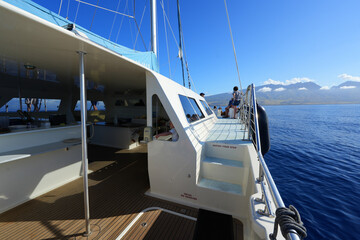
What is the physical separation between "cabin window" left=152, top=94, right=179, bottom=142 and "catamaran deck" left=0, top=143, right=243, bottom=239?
1266 mm

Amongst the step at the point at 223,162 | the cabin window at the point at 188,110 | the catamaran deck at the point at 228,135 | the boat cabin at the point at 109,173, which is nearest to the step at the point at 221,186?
the boat cabin at the point at 109,173

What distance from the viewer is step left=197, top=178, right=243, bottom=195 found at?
2.68 meters

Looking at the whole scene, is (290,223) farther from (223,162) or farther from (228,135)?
(228,135)

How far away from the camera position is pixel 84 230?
91.3 inches

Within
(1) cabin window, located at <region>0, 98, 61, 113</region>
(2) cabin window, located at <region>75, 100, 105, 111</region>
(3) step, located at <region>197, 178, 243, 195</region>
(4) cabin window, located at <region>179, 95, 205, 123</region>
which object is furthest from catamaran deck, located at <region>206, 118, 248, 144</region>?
(1) cabin window, located at <region>0, 98, 61, 113</region>

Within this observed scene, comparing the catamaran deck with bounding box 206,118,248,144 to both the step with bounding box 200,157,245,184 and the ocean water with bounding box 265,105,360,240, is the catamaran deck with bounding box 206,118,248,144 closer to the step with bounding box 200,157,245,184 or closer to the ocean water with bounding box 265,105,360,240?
the step with bounding box 200,157,245,184

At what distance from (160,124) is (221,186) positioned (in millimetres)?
1856

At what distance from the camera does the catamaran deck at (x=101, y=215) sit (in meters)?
2.26

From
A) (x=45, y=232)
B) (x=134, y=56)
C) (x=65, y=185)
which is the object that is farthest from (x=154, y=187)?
(x=134, y=56)

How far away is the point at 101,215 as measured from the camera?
2.63m

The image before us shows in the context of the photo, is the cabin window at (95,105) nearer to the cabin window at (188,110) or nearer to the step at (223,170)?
the cabin window at (188,110)

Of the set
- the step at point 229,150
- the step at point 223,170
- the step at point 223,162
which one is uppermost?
the step at point 229,150

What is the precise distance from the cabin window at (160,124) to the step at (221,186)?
3.20 feet

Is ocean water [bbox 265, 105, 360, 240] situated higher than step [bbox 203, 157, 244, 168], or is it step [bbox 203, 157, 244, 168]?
step [bbox 203, 157, 244, 168]
